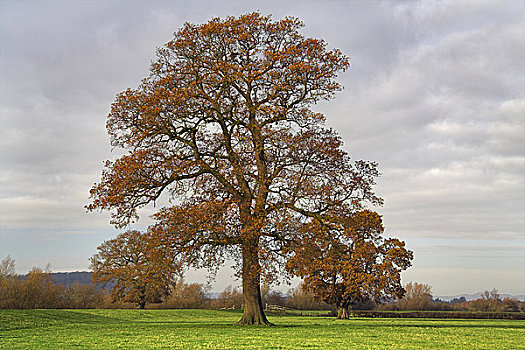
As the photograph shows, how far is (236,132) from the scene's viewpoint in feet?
85.9

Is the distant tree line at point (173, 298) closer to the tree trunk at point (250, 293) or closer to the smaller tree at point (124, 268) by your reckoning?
the smaller tree at point (124, 268)

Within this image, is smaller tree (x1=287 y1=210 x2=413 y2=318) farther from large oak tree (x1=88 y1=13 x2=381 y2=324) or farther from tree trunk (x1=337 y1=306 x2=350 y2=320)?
tree trunk (x1=337 y1=306 x2=350 y2=320)

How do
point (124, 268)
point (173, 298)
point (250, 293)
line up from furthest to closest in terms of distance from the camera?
point (173, 298) < point (124, 268) < point (250, 293)

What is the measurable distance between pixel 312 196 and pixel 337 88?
6148 millimetres

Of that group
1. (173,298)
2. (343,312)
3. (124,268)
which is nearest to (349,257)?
(343,312)

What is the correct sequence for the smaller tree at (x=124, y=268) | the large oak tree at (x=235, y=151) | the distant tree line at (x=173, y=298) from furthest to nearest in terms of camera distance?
the smaller tree at (x=124, y=268)
the distant tree line at (x=173, y=298)
the large oak tree at (x=235, y=151)

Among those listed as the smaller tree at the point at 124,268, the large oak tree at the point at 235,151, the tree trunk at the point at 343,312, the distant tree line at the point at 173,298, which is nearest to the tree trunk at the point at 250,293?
the large oak tree at the point at 235,151

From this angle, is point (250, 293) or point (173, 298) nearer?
point (250, 293)

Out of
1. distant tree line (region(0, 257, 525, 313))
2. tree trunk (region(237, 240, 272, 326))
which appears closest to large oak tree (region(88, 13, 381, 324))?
tree trunk (region(237, 240, 272, 326))

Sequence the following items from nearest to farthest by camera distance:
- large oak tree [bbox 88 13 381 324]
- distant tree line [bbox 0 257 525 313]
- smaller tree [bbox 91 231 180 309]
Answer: large oak tree [bbox 88 13 381 324] → distant tree line [bbox 0 257 525 313] → smaller tree [bbox 91 231 180 309]

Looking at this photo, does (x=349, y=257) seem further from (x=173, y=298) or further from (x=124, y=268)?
(x=173, y=298)

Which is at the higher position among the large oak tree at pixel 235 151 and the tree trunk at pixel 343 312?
the large oak tree at pixel 235 151

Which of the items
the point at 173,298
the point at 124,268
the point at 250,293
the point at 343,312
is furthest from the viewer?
→ the point at 173,298

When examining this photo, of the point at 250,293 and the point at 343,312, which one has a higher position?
the point at 250,293
